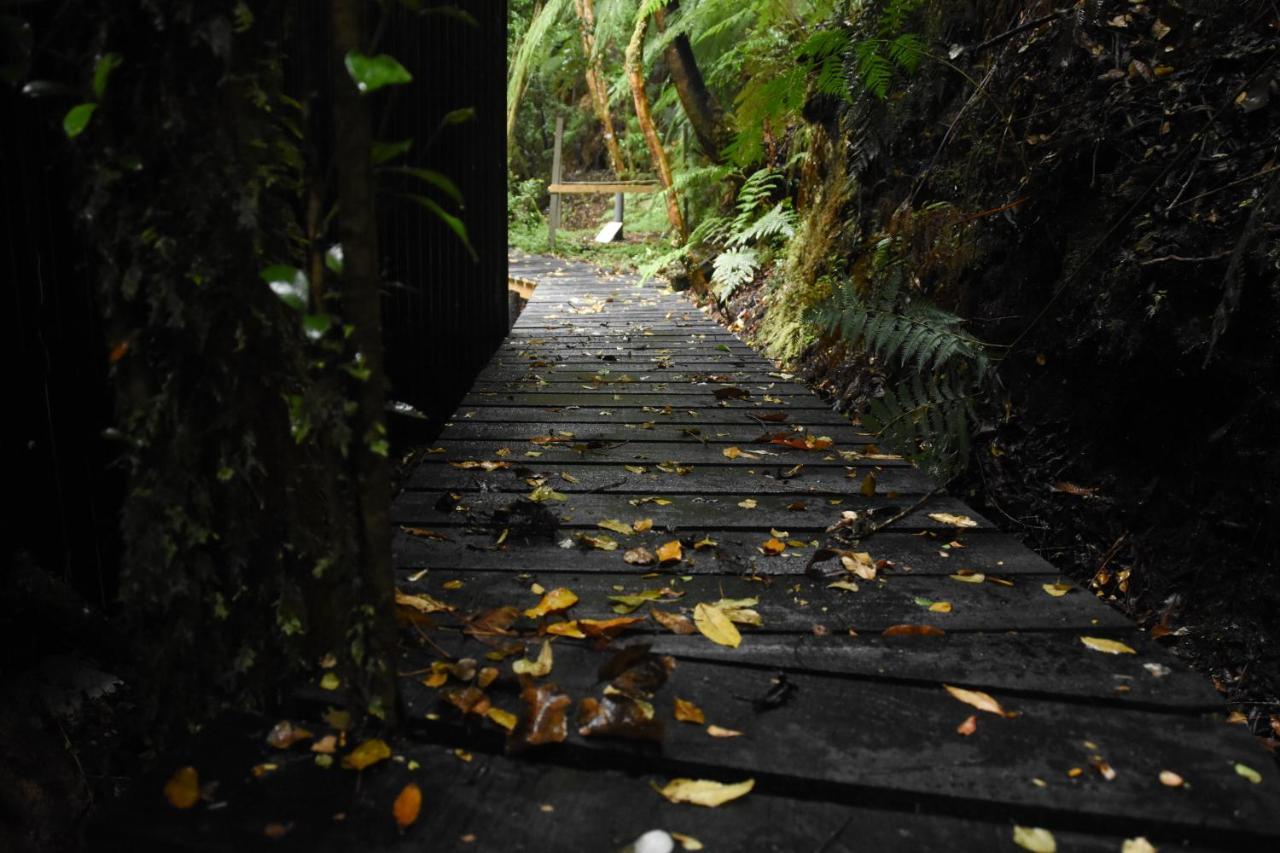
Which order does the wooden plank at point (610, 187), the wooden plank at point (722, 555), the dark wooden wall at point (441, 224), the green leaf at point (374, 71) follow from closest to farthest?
the green leaf at point (374, 71)
the wooden plank at point (722, 555)
the dark wooden wall at point (441, 224)
the wooden plank at point (610, 187)

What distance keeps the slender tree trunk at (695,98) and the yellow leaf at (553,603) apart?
774 centimetres

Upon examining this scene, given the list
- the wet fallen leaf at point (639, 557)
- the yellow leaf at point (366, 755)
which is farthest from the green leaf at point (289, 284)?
the wet fallen leaf at point (639, 557)

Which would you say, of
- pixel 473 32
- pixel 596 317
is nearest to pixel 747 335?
pixel 596 317

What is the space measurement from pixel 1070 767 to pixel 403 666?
42.9 inches

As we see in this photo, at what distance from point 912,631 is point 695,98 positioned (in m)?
8.16

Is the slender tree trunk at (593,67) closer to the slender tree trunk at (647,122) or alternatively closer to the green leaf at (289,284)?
the slender tree trunk at (647,122)

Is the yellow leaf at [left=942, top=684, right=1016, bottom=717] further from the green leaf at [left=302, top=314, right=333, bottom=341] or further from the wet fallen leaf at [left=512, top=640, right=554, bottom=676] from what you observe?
the green leaf at [left=302, top=314, right=333, bottom=341]

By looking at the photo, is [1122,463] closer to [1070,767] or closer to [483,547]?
[1070,767]

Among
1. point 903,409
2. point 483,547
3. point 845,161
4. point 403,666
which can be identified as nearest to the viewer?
point 403,666

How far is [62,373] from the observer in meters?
1.77

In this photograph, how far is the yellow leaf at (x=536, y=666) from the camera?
1482 millimetres

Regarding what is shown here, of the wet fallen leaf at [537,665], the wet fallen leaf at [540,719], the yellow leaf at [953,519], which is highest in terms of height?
the wet fallen leaf at [540,719]

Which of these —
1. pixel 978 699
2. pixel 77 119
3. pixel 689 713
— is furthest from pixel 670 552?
pixel 77 119

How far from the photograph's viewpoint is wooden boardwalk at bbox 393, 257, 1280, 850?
45.9 inches
